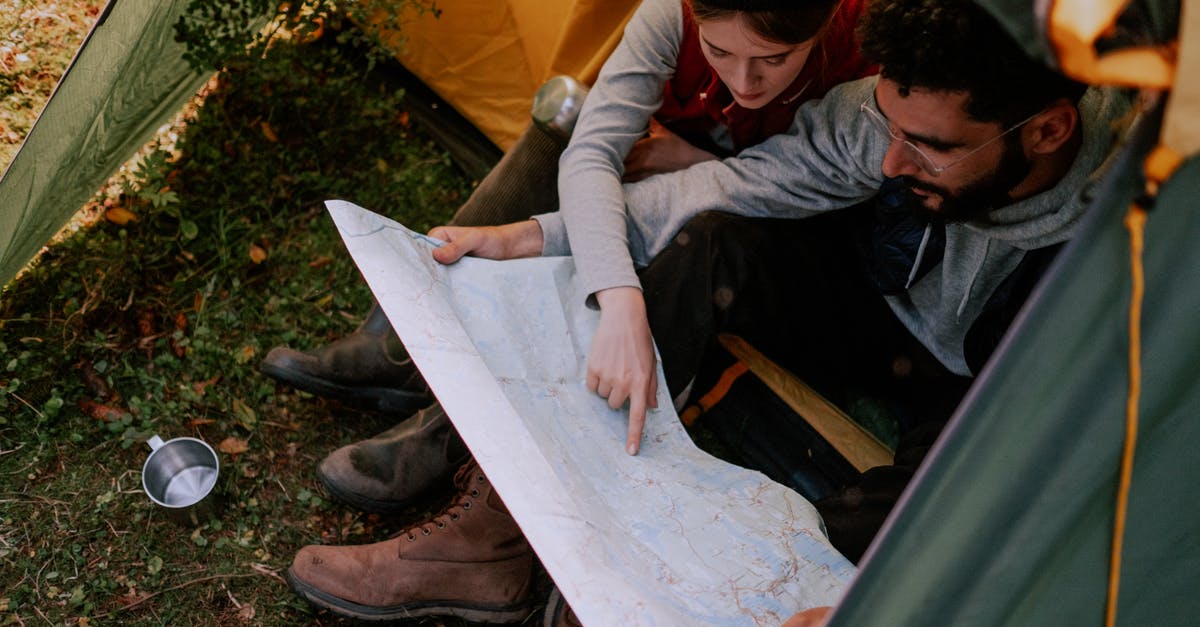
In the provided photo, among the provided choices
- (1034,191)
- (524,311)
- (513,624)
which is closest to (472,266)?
(524,311)

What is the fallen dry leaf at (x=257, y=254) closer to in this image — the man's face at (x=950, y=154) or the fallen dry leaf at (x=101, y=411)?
the fallen dry leaf at (x=101, y=411)

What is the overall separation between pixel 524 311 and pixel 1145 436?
2.89 feet

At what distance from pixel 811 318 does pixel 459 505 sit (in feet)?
2.27

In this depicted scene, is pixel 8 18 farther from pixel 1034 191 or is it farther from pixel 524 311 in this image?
pixel 1034 191

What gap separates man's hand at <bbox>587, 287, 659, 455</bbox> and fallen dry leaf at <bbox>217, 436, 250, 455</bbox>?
773 millimetres

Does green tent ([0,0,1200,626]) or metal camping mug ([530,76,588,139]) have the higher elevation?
green tent ([0,0,1200,626])

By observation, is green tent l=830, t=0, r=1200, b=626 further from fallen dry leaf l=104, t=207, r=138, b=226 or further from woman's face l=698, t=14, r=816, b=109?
fallen dry leaf l=104, t=207, r=138, b=226

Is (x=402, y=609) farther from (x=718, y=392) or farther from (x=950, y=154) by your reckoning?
(x=950, y=154)

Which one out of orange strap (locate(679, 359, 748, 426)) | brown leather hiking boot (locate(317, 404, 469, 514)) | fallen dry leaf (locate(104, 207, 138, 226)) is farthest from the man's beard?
fallen dry leaf (locate(104, 207, 138, 226))

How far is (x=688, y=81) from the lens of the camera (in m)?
1.57

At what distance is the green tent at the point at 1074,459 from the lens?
0.67m

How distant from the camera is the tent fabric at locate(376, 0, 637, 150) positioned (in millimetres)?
1775

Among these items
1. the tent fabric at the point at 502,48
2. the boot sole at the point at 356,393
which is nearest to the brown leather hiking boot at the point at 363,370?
the boot sole at the point at 356,393

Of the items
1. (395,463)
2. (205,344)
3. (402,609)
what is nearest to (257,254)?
(205,344)
